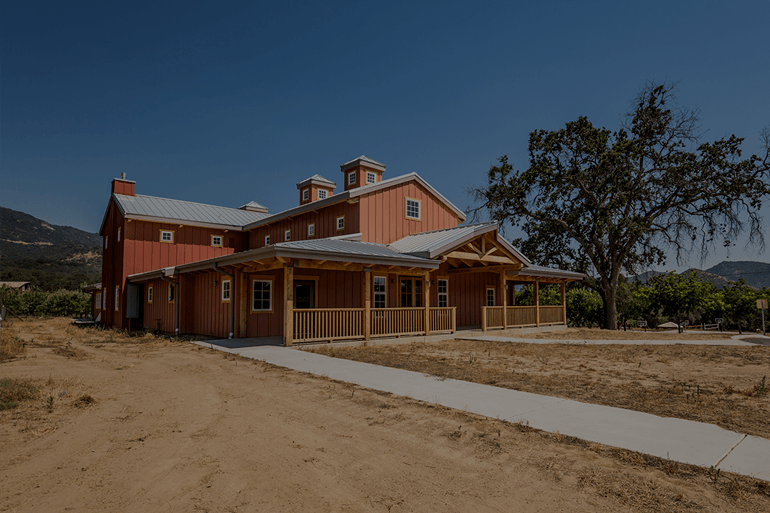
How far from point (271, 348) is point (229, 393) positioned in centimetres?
557

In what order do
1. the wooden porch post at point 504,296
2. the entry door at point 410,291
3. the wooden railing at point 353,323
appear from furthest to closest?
the wooden porch post at point 504,296 < the entry door at point 410,291 < the wooden railing at point 353,323

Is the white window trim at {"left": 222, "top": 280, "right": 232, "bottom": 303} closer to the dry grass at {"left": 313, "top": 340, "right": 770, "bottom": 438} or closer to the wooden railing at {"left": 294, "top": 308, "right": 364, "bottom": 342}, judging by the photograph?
the wooden railing at {"left": 294, "top": 308, "right": 364, "bottom": 342}

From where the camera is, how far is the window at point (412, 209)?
20500mm

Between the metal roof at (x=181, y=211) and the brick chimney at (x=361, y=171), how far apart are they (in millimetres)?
7178

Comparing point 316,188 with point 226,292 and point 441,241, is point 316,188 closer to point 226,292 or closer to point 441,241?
point 226,292

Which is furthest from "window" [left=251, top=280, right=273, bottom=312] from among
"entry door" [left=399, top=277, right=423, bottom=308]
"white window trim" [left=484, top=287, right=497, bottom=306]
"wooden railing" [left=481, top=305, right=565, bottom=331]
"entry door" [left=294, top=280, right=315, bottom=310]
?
"white window trim" [left=484, top=287, right=497, bottom=306]

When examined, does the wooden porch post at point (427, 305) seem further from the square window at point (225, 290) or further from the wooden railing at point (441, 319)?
the square window at point (225, 290)

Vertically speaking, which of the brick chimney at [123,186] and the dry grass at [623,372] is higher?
the brick chimney at [123,186]

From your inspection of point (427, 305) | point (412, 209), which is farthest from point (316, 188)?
point (427, 305)

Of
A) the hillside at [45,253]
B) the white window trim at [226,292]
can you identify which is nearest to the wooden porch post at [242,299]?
the white window trim at [226,292]

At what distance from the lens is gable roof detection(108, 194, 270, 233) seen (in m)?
22.0

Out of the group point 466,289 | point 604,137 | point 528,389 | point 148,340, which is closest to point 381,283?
point 466,289

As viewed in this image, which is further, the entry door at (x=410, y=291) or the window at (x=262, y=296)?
the entry door at (x=410, y=291)

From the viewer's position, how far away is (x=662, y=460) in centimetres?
409
